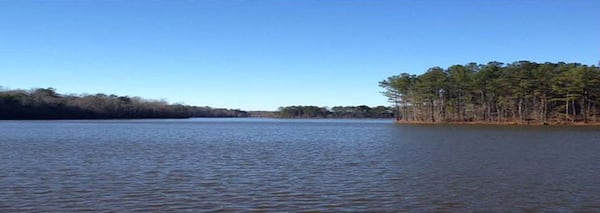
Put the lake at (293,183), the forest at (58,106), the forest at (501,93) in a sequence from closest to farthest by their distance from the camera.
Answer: the lake at (293,183)
the forest at (501,93)
the forest at (58,106)

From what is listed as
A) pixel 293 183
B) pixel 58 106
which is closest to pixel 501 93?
pixel 293 183

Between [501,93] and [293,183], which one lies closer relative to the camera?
[293,183]

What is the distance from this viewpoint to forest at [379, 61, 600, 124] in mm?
80000

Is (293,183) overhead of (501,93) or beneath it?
beneath

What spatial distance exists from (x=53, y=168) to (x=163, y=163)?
13.5 ft

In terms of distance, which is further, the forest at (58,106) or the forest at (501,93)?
the forest at (58,106)

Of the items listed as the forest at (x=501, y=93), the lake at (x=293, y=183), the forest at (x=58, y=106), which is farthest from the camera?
the forest at (x=58, y=106)

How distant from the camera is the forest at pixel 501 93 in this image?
80.0 m

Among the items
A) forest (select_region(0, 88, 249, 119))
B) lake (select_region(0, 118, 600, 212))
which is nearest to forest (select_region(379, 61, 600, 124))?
lake (select_region(0, 118, 600, 212))

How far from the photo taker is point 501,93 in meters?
90.6

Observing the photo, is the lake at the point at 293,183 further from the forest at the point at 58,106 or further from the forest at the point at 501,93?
the forest at the point at 58,106

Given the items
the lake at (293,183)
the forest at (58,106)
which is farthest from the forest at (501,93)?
the forest at (58,106)

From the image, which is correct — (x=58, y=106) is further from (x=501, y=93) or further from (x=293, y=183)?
(x=293, y=183)

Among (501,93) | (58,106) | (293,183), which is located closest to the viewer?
(293,183)
